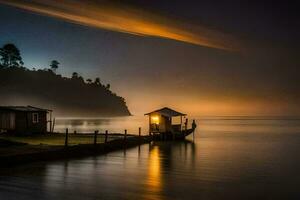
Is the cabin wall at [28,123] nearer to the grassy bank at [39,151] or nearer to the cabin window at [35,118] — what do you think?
→ the cabin window at [35,118]

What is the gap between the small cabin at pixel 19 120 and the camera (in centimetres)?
5062

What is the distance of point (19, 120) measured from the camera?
50.8 meters

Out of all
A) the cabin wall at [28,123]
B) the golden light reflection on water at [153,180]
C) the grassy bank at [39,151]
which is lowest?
the golden light reflection on water at [153,180]

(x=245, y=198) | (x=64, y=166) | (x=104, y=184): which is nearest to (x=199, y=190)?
(x=245, y=198)

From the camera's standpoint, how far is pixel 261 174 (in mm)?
30672

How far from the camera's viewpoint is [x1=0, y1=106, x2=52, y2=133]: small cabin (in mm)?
50625

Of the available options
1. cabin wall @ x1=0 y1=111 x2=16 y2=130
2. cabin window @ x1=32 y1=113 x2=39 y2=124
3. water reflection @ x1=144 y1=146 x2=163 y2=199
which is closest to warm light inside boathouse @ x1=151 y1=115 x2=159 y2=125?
cabin window @ x1=32 y1=113 x2=39 y2=124

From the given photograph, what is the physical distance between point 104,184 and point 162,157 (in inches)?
704

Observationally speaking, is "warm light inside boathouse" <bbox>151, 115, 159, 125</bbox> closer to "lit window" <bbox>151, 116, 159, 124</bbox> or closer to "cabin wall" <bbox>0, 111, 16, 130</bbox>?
"lit window" <bbox>151, 116, 159, 124</bbox>

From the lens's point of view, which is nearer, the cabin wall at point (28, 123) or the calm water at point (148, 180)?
the calm water at point (148, 180)

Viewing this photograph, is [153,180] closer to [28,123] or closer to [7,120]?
[28,123]

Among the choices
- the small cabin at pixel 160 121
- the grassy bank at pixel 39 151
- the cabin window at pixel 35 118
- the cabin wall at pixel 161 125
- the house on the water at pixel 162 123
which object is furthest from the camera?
the cabin wall at pixel 161 125

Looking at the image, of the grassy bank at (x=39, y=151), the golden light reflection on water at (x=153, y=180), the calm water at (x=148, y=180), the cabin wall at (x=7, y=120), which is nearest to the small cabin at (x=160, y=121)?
the grassy bank at (x=39, y=151)

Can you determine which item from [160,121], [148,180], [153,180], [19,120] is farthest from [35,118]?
[153,180]
